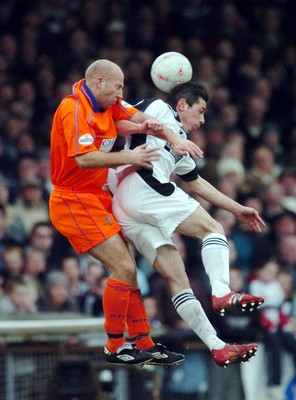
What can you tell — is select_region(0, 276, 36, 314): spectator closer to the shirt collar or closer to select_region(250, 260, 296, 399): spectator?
select_region(250, 260, 296, 399): spectator

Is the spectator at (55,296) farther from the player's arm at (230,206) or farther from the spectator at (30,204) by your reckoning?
the player's arm at (230,206)

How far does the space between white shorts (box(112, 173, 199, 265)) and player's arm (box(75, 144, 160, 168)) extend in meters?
0.46

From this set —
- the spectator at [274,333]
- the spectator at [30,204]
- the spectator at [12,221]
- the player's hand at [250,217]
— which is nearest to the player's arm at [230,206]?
the player's hand at [250,217]

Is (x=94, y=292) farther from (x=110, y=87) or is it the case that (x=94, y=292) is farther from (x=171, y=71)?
(x=110, y=87)

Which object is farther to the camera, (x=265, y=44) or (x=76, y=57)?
(x=265, y=44)

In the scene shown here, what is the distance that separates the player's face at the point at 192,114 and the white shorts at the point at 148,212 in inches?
19.1

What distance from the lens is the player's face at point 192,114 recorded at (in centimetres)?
969

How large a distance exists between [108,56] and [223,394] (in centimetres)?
499

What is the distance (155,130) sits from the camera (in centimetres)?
933

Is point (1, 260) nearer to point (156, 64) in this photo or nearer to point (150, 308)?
point (150, 308)

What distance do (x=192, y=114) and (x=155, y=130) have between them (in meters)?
0.48

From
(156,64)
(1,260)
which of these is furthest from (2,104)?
(156,64)

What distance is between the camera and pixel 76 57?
16062 mm

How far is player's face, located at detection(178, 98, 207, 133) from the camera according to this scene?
9.69 m
